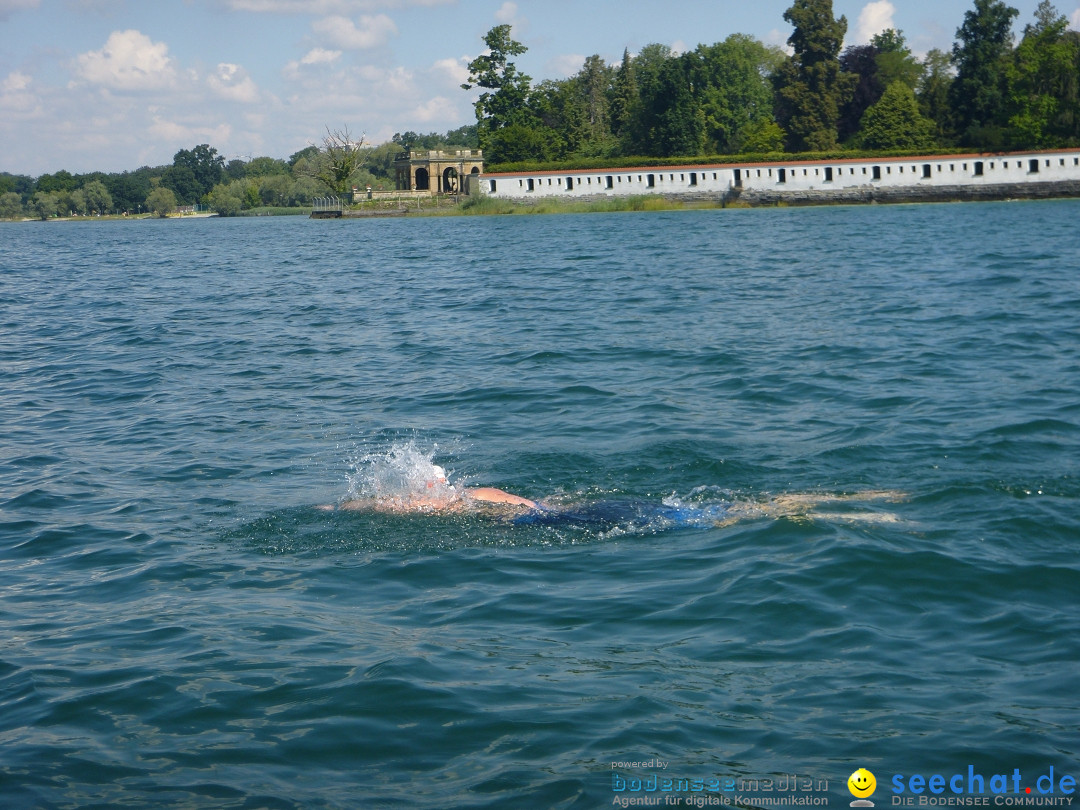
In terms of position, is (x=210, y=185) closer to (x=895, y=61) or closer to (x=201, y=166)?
(x=201, y=166)

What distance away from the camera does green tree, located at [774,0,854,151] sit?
3334 inches

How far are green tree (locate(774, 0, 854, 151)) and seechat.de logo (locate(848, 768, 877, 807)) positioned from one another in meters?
85.2

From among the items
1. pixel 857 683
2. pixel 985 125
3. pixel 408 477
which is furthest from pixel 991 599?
pixel 985 125

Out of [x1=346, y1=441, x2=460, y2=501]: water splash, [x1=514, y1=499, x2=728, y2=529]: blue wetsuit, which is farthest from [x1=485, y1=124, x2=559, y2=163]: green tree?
[x1=514, y1=499, x2=728, y2=529]: blue wetsuit

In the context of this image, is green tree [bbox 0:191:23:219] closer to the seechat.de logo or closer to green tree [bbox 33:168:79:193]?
green tree [bbox 33:168:79:193]

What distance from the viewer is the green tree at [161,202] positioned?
154 m

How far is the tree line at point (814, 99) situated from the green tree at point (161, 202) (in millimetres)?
77415

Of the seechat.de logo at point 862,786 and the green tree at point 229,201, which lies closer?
the seechat.de logo at point 862,786

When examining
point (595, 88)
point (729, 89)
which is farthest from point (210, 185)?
point (729, 89)

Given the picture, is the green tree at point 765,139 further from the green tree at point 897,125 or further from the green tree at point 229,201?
the green tree at point 229,201

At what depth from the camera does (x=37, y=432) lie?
1296cm

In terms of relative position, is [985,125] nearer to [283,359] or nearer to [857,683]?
[283,359]

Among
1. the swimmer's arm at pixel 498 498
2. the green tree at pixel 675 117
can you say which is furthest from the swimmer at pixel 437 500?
the green tree at pixel 675 117

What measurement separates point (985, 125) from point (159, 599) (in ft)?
275
